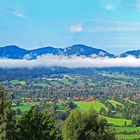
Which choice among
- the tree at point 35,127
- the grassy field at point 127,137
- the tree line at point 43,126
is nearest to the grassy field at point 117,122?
the grassy field at point 127,137

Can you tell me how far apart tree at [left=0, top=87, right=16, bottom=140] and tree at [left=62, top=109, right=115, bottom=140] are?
38.2 ft

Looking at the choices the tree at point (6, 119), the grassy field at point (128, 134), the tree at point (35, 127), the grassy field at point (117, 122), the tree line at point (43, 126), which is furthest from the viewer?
the grassy field at point (117, 122)

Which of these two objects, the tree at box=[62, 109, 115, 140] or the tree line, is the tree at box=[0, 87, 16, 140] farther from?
the tree at box=[62, 109, 115, 140]

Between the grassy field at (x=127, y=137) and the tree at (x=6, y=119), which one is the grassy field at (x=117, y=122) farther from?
the tree at (x=6, y=119)

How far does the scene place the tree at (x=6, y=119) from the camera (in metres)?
36.7

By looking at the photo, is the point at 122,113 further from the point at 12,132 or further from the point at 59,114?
the point at 12,132

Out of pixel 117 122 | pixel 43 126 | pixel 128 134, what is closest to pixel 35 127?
pixel 43 126

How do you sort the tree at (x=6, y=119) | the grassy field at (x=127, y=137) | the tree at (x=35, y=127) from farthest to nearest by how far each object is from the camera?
the grassy field at (x=127, y=137), the tree at (x=35, y=127), the tree at (x=6, y=119)

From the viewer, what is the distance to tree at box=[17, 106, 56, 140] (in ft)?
133

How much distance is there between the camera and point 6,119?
122 ft

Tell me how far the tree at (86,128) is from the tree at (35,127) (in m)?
5.88

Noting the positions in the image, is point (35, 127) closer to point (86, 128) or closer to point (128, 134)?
point (86, 128)

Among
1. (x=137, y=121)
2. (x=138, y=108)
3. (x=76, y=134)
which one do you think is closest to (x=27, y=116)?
(x=76, y=134)

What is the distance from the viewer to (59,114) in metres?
143
